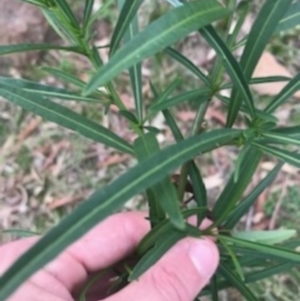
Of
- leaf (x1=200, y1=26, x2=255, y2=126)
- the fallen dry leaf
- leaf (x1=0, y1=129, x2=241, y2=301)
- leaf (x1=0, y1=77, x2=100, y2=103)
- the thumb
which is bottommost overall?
leaf (x1=0, y1=129, x2=241, y2=301)

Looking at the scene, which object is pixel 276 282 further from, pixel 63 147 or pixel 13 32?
pixel 13 32

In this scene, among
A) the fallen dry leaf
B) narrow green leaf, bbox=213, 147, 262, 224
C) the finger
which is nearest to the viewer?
narrow green leaf, bbox=213, 147, 262, 224

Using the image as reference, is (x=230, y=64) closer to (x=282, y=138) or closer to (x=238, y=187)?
(x=282, y=138)

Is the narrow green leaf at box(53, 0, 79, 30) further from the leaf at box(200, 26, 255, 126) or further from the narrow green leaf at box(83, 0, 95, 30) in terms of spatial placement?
the leaf at box(200, 26, 255, 126)

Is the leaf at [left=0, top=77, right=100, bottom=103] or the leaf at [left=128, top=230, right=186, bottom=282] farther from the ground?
the leaf at [left=0, top=77, right=100, bottom=103]

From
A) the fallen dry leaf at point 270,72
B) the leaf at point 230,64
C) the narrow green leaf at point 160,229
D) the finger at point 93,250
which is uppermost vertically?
→ the fallen dry leaf at point 270,72

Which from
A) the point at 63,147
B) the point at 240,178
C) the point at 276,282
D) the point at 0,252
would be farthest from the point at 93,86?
the point at 63,147

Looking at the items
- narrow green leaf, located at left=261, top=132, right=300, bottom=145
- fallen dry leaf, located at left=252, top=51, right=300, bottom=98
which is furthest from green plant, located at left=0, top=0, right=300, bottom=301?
fallen dry leaf, located at left=252, top=51, right=300, bottom=98

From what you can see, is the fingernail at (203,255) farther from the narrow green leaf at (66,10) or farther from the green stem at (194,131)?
the narrow green leaf at (66,10)

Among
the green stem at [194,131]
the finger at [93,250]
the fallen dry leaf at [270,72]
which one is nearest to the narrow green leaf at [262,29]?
the green stem at [194,131]
